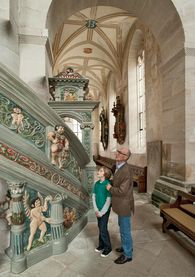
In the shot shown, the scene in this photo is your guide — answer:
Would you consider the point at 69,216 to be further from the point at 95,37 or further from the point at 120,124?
the point at 95,37

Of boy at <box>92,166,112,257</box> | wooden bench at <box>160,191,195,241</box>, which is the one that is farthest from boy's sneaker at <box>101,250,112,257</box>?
wooden bench at <box>160,191,195,241</box>

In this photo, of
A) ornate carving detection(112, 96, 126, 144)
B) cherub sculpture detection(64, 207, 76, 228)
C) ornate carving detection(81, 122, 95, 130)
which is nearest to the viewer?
cherub sculpture detection(64, 207, 76, 228)

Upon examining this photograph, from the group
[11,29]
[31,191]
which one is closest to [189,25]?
[11,29]

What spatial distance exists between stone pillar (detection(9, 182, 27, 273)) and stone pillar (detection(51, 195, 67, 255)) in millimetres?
466

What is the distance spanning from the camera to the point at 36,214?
270 centimetres

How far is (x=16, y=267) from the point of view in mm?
2463

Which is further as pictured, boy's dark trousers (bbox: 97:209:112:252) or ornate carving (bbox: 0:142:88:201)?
boy's dark trousers (bbox: 97:209:112:252)

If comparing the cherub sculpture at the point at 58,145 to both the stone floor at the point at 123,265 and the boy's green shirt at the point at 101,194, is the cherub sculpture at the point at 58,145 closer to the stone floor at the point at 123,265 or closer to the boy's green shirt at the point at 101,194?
the boy's green shirt at the point at 101,194

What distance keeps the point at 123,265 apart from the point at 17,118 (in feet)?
7.37

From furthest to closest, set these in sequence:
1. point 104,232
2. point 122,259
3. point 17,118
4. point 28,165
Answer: point 104,232 < point 122,259 < point 28,165 < point 17,118

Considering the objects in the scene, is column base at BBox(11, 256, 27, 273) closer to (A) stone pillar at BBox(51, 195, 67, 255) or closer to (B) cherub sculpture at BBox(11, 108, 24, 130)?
(A) stone pillar at BBox(51, 195, 67, 255)

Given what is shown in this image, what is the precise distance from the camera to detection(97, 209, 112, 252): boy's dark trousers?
2771 millimetres

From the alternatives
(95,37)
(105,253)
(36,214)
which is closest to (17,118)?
(36,214)

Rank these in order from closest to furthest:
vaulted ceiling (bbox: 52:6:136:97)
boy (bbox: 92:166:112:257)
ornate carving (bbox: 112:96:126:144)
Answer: boy (bbox: 92:166:112:257)
vaulted ceiling (bbox: 52:6:136:97)
ornate carving (bbox: 112:96:126:144)
